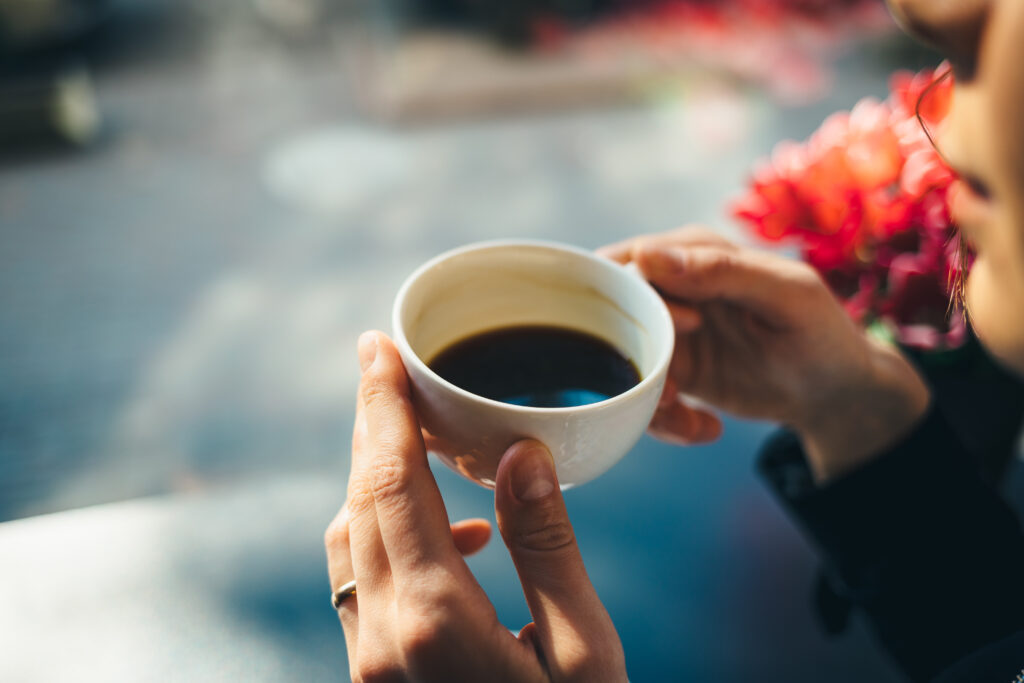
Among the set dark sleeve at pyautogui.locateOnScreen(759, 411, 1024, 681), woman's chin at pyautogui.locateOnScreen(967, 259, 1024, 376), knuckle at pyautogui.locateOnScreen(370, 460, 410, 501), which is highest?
woman's chin at pyautogui.locateOnScreen(967, 259, 1024, 376)

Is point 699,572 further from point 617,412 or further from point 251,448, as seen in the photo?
point 251,448

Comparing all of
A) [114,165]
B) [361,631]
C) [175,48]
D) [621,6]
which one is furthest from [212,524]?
[175,48]

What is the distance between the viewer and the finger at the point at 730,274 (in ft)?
2.36

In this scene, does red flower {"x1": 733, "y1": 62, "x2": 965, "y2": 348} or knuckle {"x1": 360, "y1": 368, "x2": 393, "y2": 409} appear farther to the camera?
red flower {"x1": 733, "y1": 62, "x2": 965, "y2": 348}

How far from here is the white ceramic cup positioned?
1.62 ft

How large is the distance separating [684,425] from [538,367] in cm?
25

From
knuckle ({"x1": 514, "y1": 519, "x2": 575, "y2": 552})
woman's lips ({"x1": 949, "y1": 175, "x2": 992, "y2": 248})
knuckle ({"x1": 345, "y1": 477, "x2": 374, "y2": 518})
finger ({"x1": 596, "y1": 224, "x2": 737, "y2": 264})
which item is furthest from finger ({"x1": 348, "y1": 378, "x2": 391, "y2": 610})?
woman's lips ({"x1": 949, "y1": 175, "x2": 992, "y2": 248})

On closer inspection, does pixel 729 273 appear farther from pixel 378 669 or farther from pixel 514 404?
pixel 378 669

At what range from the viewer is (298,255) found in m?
1.64

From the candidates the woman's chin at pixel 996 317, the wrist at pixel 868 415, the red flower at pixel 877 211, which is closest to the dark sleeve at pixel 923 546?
the wrist at pixel 868 415

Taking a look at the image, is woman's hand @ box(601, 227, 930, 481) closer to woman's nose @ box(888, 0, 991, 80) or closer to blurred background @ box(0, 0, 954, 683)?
blurred background @ box(0, 0, 954, 683)

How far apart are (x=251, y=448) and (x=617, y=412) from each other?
0.74 meters

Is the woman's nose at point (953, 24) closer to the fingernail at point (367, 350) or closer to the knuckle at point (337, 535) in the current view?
the fingernail at point (367, 350)

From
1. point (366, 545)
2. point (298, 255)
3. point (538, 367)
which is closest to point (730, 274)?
point (538, 367)
